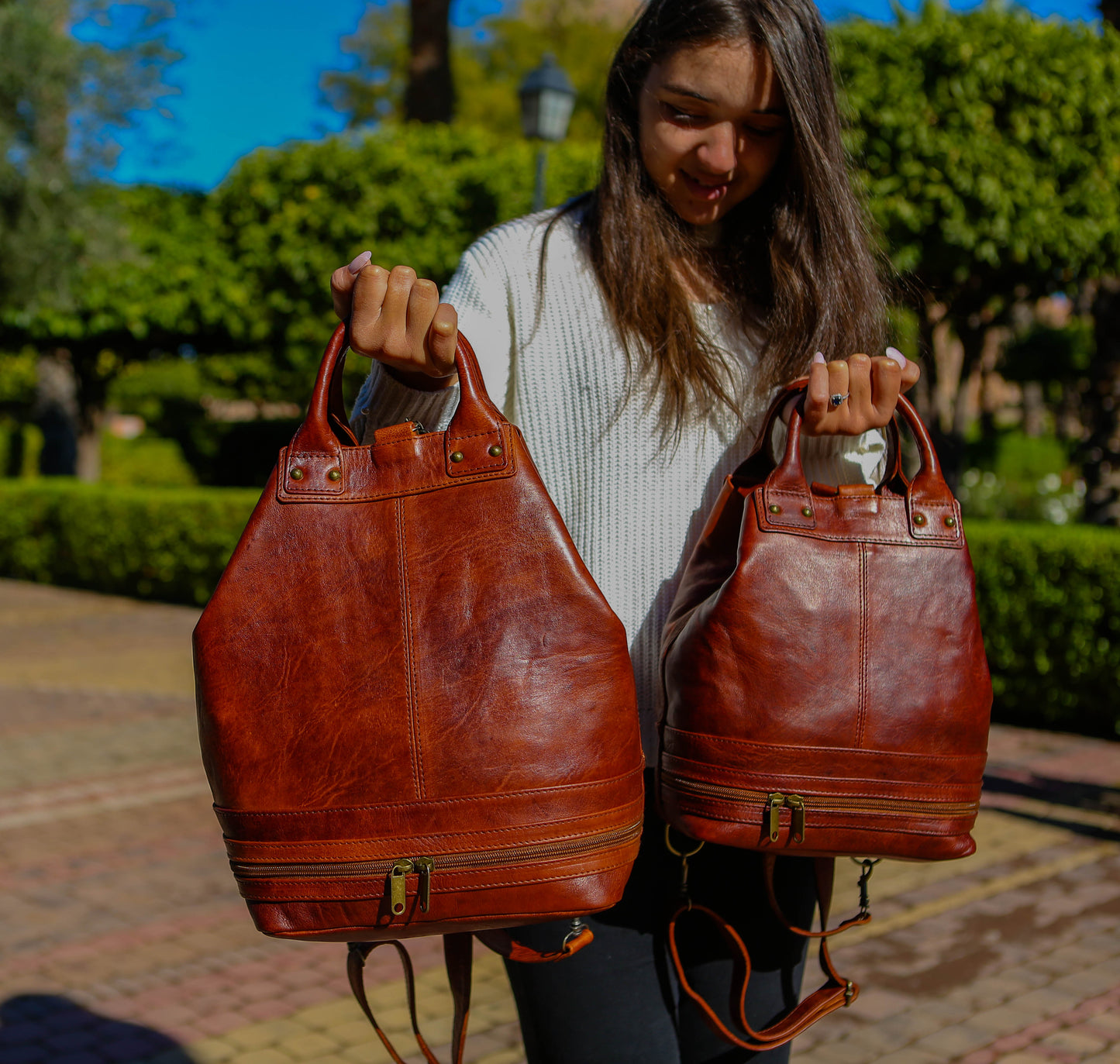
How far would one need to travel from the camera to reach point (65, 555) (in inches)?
533

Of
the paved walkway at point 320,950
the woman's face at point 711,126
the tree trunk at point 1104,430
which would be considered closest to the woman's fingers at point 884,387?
the woman's face at point 711,126

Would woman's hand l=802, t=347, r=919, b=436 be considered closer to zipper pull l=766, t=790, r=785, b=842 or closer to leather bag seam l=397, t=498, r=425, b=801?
zipper pull l=766, t=790, r=785, b=842

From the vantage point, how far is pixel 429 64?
14.0 m

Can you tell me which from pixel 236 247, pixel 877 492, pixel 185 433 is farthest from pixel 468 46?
pixel 877 492

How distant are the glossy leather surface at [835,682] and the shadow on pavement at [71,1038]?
2498 millimetres

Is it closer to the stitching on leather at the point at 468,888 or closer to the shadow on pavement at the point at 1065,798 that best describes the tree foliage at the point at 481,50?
the shadow on pavement at the point at 1065,798

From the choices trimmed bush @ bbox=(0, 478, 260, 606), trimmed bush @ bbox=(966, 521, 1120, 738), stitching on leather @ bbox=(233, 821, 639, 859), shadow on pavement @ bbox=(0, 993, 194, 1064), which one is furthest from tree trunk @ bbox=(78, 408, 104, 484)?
stitching on leather @ bbox=(233, 821, 639, 859)

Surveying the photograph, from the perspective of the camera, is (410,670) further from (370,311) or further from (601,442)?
(601,442)

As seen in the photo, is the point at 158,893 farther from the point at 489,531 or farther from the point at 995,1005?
the point at 489,531

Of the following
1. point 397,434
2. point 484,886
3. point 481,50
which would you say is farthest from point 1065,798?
point 481,50

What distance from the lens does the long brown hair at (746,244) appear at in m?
1.57

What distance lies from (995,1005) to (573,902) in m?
2.90

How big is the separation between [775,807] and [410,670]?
47cm

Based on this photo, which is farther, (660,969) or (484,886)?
(660,969)
